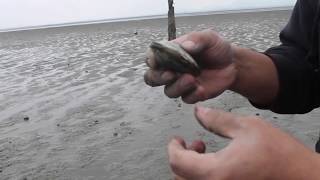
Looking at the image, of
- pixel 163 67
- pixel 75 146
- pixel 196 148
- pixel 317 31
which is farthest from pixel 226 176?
pixel 75 146

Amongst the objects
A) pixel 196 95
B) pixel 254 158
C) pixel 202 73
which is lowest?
pixel 196 95

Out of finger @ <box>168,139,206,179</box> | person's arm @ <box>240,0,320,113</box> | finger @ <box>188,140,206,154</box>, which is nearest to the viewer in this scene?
finger @ <box>168,139,206,179</box>

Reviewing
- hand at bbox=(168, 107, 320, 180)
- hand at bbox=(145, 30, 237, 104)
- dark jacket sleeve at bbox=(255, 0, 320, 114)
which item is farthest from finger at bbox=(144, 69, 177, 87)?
hand at bbox=(168, 107, 320, 180)

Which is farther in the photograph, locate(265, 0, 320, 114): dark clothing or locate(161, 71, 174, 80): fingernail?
locate(265, 0, 320, 114): dark clothing

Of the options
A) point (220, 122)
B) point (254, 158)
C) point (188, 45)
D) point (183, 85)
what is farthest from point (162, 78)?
point (254, 158)

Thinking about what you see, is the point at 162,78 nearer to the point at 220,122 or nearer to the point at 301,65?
the point at 301,65

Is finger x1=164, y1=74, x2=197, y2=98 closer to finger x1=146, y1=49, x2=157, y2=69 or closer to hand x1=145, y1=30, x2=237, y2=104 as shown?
hand x1=145, y1=30, x2=237, y2=104

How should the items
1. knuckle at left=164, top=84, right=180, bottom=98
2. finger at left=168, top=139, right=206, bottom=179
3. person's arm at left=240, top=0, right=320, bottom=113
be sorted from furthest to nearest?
person's arm at left=240, top=0, right=320, bottom=113
knuckle at left=164, top=84, right=180, bottom=98
finger at left=168, top=139, right=206, bottom=179
